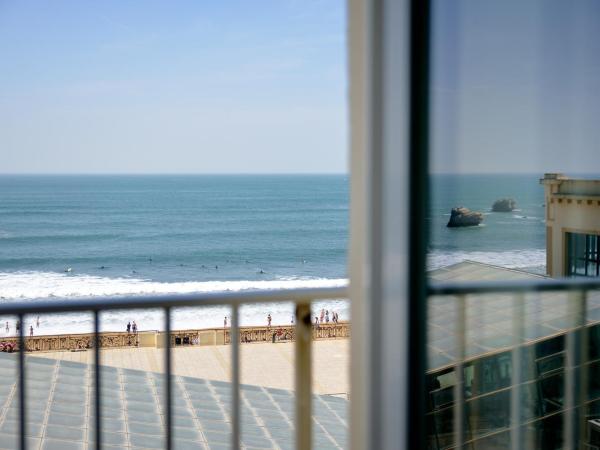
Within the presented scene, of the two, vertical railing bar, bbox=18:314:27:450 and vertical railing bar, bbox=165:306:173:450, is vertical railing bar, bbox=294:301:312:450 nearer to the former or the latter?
vertical railing bar, bbox=165:306:173:450

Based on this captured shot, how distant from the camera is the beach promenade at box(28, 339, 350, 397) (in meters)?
14.5

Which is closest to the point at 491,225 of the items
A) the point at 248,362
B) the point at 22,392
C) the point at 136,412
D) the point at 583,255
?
the point at 583,255

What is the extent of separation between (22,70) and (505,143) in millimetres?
32904

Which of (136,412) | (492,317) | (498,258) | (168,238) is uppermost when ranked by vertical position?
(498,258)

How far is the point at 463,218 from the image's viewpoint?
1.26m

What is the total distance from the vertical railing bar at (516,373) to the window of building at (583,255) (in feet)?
0.39

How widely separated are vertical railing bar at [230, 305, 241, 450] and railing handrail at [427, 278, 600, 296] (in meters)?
0.61

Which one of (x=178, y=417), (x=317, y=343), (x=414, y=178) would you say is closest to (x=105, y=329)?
(x=317, y=343)

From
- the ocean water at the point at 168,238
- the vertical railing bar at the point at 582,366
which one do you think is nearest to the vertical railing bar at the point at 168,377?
the vertical railing bar at the point at 582,366

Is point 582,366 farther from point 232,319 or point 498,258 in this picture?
point 232,319

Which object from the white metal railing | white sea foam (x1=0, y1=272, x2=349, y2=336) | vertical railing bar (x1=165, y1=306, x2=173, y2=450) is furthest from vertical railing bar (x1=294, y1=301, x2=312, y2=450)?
white sea foam (x1=0, y1=272, x2=349, y2=336)

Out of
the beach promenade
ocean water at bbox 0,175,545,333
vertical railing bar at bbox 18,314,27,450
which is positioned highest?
vertical railing bar at bbox 18,314,27,450

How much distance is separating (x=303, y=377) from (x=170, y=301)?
413mm

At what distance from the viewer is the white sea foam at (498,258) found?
117 centimetres
